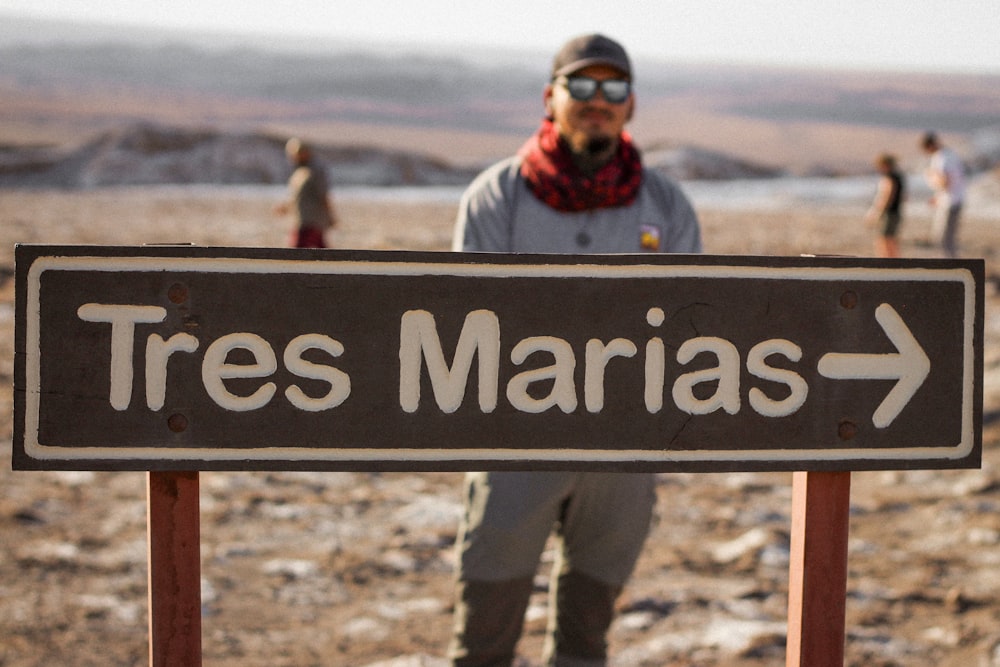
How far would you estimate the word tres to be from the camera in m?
1.41

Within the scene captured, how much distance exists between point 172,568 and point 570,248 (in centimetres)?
122

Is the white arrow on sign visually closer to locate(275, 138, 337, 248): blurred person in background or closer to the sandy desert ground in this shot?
the sandy desert ground

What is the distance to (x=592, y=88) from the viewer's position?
7.64 feet

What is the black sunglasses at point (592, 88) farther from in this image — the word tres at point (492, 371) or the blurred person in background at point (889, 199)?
the blurred person in background at point (889, 199)

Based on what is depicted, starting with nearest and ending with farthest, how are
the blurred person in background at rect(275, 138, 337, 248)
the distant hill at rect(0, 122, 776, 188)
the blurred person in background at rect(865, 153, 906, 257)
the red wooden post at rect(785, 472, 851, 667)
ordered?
the red wooden post at rect(785, 472, 851, 667), the blurred person in background at rect(275, 138, 337, 248), the blurred person in background at rect(865, 153, 906, 257), the distant hill at rect(0, 122, 776, 188)

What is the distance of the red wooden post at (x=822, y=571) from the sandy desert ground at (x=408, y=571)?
1484 mm

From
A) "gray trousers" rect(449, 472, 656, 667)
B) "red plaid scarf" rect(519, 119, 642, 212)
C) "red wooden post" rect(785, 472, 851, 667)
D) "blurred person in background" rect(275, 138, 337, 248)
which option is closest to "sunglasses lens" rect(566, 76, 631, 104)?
"red plaid scarf" rect(519, 119, 642, 212)

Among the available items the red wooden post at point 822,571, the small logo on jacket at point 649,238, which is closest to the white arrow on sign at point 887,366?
the red wooden post at point 822,571

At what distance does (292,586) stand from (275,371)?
2.26 meters

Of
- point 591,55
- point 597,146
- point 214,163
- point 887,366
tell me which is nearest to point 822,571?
point 887,366

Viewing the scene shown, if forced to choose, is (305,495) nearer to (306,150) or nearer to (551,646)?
(551,646)

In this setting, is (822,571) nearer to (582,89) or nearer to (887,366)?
(887,366)

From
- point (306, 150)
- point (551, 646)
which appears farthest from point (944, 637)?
point (306, 150)

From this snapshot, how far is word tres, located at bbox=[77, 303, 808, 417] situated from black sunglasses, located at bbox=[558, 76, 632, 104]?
1022mm
